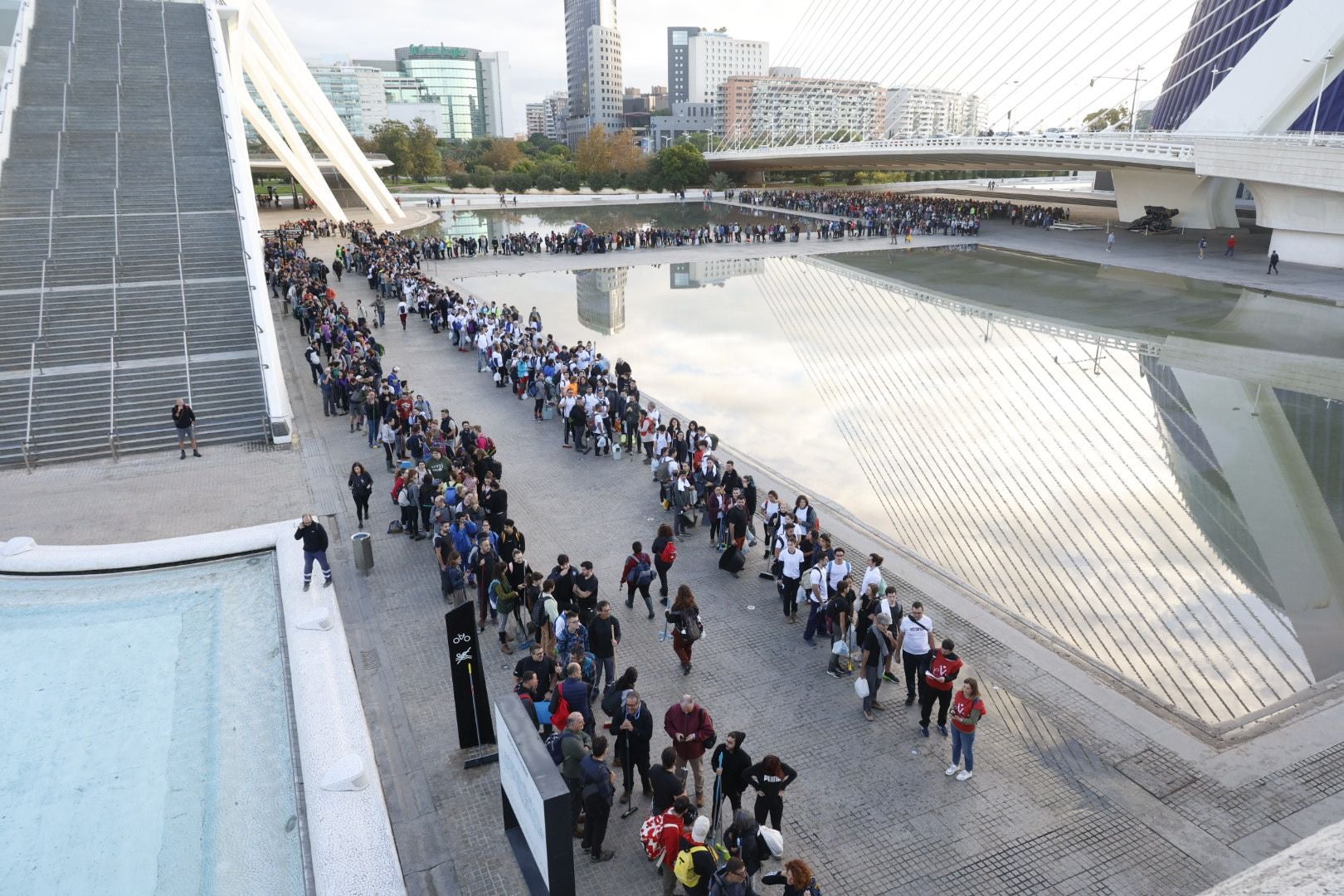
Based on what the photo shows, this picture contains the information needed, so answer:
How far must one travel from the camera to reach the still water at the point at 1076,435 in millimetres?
9797

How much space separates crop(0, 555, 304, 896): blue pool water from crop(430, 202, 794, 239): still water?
4059 centimetres

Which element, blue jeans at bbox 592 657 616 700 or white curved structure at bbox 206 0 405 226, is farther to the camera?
white curved structure at bbox 206 0 405 226

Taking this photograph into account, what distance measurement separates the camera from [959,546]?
11.7 m

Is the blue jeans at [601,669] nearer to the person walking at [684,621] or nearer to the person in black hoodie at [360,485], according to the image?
the person walking at [684,621]

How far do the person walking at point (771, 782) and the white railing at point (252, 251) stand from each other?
12640 mm

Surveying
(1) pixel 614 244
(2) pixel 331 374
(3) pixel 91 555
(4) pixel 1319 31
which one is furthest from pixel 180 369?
(4) pixel 1319 31

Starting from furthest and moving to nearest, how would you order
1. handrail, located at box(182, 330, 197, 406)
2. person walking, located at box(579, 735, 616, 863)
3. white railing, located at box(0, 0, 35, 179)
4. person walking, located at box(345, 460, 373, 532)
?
white railing, located at box(0, 0, 35, 179) → handrail, located at box(182, 330, 197, 406) → person walking, located at box(345, 460, 373, 532) → person walking, located at box(579, 735, 616, 863)

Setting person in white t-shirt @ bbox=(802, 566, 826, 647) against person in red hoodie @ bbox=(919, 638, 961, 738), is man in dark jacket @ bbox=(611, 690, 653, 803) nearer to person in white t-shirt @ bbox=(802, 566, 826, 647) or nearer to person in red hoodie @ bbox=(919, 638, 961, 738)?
person in red hoodie @ bbox=(919, 638, 961, 738)

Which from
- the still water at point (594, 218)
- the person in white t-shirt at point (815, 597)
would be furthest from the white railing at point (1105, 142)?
the person in white t-shirt at point (815, 597)

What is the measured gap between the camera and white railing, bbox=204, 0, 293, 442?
1598cm

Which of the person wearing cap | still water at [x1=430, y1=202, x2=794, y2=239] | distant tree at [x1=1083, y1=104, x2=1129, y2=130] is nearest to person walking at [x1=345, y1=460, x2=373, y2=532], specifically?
the person wearing cap

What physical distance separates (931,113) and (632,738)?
5483 inches

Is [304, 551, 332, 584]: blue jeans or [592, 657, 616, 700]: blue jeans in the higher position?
[304, 551, 332, 584]: blue jeans

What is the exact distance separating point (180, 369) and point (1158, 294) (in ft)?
97.2
